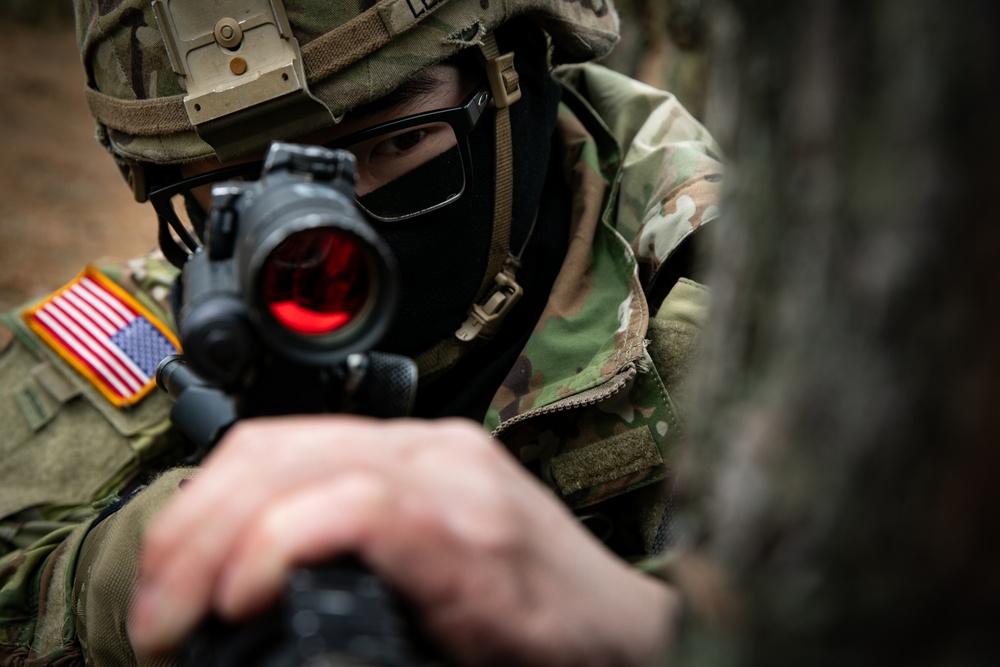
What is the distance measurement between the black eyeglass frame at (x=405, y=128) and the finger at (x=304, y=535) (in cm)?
115

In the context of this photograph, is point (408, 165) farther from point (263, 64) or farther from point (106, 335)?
point (106, 335)

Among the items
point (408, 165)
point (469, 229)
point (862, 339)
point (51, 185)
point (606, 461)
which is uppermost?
point (862, 339)

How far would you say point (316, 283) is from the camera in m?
1.12

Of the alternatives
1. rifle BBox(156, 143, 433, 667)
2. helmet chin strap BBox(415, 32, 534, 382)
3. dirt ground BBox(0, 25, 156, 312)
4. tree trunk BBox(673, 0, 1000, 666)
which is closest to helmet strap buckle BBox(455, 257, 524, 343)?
helmet chin strap BBox(415, 32, 534, 382)

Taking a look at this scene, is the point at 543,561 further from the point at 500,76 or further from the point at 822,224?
the point at 500,76

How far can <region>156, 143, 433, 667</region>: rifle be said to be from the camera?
98 centimetres

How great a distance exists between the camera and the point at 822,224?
598mm

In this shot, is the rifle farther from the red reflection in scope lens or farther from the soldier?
the soldier

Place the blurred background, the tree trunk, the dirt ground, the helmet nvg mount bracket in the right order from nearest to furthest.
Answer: the tree trunk → the helmet nvg mount bracket → the blurred background → the dirt ground

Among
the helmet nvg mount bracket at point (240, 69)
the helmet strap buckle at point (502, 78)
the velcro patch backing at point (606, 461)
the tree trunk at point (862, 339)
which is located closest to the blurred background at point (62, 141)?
the helmet strap buckle at point (502, 78)

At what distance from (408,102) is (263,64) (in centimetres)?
31

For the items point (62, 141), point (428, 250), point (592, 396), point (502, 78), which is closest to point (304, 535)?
point (592, 396)

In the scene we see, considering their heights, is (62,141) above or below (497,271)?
below

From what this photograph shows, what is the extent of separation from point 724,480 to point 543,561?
20 centimetres
